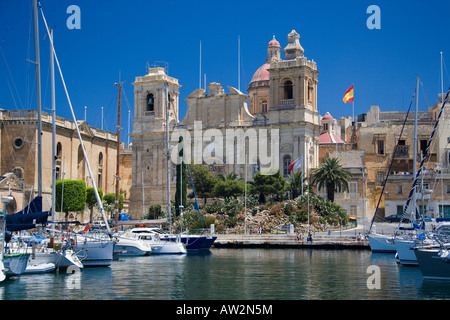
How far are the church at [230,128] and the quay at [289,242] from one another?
1217 centimetres

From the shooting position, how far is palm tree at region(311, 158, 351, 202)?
55.9 m

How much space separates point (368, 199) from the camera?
64688 millimetres

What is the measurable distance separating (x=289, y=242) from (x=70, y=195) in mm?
23430

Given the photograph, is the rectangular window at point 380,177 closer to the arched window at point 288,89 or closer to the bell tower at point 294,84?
the bell tower at point 294,84

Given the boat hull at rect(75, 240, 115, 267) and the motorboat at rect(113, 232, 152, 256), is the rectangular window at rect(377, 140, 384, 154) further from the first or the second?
the boat hull at rect(75, 240, 115, 267)

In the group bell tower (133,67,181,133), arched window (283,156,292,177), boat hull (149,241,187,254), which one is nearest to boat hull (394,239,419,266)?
boat hull (149,241,187,254)

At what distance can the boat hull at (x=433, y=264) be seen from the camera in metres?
25.6

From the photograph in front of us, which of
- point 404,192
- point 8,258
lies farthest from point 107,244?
point 404,192

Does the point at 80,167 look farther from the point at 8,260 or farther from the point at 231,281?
the point at 231,281

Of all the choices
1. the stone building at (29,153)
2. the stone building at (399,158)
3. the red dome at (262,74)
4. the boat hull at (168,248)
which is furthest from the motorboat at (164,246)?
the red dome at (262,74)

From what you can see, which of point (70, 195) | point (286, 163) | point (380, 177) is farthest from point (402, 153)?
point (70, 195)

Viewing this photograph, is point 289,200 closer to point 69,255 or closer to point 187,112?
point 187,112

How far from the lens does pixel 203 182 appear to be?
61125mm

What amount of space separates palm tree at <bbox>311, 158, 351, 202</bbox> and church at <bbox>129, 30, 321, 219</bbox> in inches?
206
